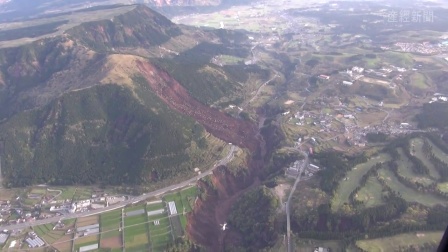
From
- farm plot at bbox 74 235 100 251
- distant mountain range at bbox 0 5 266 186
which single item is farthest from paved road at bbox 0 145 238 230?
farm plot at bbox 74 235 100 251

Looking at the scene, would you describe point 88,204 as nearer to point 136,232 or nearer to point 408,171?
point 136,232

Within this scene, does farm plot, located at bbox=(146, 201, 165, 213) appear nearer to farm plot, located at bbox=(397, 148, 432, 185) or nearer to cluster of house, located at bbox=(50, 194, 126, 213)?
cluster of house, located at bbox=(50, 194, 126, 213)

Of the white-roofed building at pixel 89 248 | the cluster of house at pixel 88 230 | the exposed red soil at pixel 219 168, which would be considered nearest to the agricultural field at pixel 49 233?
the cluster of house at pixel 88 230

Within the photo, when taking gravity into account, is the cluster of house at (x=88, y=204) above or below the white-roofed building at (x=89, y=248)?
above

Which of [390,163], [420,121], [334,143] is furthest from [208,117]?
[420,121]

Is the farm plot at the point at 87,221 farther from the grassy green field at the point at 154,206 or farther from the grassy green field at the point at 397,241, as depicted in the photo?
the grassy green field at the point at 397,241

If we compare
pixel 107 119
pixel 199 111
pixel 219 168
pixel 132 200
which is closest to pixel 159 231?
pixel 132 200

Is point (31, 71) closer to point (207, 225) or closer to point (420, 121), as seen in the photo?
point (207, 225)
